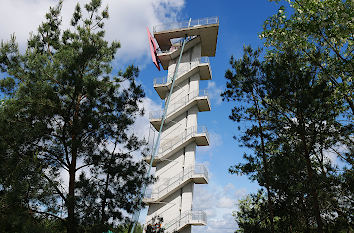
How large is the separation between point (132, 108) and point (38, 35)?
5891 mm

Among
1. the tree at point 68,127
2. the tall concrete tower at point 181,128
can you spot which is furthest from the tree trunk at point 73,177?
the tall concrete tower at point 181,128

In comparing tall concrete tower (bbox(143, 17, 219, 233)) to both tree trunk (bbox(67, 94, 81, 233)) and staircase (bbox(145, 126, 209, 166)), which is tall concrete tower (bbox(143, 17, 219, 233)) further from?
tree trunk (bbox(67, 94, 81, 233))

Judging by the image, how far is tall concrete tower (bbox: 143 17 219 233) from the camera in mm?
20672

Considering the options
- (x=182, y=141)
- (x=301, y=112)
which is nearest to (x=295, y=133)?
(x=301, y=112)

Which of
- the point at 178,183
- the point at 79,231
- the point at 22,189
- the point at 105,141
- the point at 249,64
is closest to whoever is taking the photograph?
the point at 22,189

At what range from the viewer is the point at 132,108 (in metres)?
12.9

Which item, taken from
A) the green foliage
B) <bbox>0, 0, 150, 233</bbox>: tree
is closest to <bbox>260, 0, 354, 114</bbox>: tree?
the green foliage

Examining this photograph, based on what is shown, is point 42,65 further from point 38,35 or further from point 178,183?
point 178,183

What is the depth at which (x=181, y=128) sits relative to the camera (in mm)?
23797

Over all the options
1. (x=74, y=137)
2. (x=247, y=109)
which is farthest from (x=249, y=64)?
(x=74, y=137)

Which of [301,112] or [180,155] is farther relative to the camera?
[180,155]

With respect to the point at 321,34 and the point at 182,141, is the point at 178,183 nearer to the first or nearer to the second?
the point at 182,141

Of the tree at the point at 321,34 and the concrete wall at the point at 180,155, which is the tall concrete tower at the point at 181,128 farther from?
the tree at the point at 321,34

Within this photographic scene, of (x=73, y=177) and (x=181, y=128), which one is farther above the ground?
(x=181, y=128)
